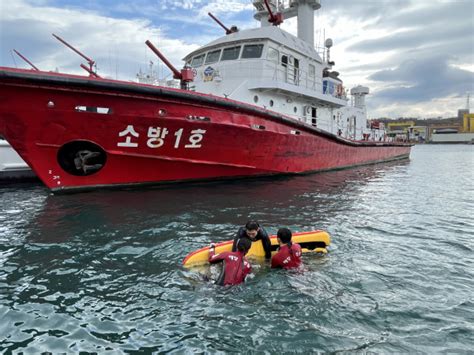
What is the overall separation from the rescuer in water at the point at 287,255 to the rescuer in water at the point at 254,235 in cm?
27

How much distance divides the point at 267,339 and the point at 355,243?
307 cm

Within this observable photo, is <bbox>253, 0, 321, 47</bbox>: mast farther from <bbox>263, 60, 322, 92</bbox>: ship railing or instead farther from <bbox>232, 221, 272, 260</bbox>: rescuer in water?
<bbox>232, 221, 272, 260</bbox>: rescuer in water

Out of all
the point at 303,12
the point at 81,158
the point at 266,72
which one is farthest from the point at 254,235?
the point at 303,12

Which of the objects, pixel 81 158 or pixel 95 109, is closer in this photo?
pixel 95 109

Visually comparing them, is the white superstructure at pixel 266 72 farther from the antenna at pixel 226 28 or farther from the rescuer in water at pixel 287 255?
the rescuer in water at pixel 287 255

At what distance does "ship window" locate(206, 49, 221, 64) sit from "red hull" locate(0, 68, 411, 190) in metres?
3.84

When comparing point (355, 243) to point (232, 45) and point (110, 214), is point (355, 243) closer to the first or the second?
point (110, 214)

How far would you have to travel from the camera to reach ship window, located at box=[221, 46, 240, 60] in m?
12.0

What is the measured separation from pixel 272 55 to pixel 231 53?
1.42 metres

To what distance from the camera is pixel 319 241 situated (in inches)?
197

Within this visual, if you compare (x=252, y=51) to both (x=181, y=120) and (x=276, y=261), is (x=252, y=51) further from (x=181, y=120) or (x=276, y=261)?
(x=276, y=261)

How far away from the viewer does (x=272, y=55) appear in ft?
39.0

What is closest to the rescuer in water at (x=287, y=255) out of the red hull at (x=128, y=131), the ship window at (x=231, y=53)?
the red hull at (x=128, y=131)

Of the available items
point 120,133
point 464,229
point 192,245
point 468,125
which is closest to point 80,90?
point 120,133
